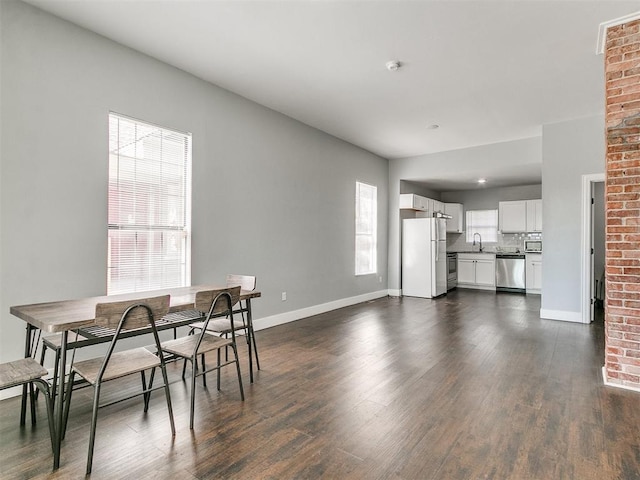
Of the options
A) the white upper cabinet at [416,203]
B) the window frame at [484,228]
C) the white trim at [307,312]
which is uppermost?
the white upper cabinet at [416,203]

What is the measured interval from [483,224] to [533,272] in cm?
181

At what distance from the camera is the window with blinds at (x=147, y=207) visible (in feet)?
10.4

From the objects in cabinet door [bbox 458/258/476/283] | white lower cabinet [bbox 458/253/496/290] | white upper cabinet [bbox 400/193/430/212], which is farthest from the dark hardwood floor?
cabinet door [bbox 458/258/476/283]

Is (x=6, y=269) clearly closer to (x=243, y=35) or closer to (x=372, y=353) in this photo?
(x=243, y=35)

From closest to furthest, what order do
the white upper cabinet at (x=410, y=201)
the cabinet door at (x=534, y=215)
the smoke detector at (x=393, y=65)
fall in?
the smoke detector at (x=393, y=65), the white upper cabinet at (x=410, y=201), the cabinet door at (x=534, y=215)

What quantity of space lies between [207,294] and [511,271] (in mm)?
7910

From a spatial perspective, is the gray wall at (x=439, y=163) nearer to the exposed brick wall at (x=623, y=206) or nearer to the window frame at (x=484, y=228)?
the window frame at (x=484, y=228)

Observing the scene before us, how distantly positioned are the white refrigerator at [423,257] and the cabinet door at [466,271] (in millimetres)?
1469

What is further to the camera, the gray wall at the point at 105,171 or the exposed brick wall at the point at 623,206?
the exposed brick wall at the point at 623,206

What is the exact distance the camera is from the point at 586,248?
4.81m

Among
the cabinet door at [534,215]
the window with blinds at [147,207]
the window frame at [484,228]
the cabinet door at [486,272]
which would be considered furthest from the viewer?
the window frame at [484,228]

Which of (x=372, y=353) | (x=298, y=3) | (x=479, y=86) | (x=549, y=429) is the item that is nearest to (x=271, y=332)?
(x=372, y=353)

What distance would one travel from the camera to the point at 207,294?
237 centimetres

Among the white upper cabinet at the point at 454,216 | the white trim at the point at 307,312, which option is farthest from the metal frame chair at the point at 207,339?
the white upper cabinet at the point at 454,216
